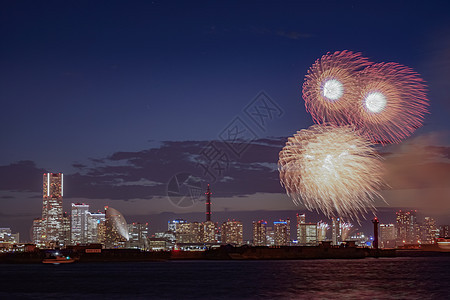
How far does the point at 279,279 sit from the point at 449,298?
110 feet

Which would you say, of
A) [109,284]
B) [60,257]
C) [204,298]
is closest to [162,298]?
[204,298]

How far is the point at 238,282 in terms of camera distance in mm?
91188

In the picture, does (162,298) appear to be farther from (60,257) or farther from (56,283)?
(60,257)

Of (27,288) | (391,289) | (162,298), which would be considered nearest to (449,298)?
(391,289)

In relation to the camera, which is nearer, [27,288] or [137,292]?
[137,292]

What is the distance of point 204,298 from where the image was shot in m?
69.2

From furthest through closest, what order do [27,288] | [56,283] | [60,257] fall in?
[60,257]
[56,283]
[27,288]

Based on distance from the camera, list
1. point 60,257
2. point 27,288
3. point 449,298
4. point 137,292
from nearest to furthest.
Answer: point 449,298 → point 137,292 → point 27,288 → point 60,257

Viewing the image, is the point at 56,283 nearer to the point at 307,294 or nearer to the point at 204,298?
the point at 204,298

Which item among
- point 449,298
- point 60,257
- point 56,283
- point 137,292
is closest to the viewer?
point 449,298

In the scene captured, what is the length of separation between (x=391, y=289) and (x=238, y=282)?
24.9 meters

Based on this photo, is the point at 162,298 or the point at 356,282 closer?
the point at 162,298

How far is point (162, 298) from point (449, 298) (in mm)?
34568

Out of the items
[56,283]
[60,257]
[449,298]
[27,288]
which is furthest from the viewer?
[60,257]
